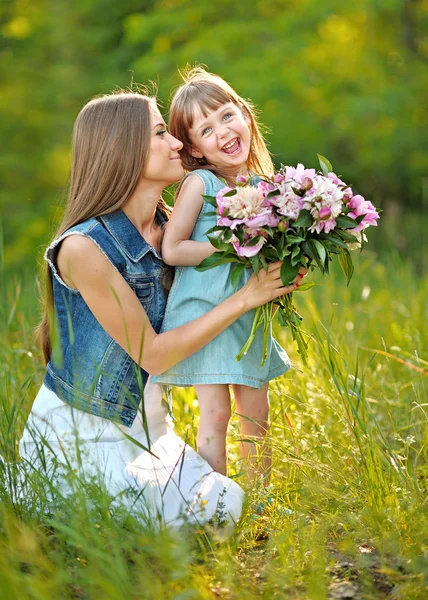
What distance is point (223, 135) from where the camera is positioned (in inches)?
121

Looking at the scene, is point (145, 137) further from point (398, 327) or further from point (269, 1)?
point (269, 1)

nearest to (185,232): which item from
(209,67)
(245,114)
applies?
(245,114)

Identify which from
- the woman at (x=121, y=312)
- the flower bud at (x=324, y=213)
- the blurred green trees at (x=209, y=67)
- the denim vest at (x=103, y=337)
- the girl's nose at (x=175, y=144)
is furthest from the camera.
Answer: the blurred green trees at (x=209, y=67)

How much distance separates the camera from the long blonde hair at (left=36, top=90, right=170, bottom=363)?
2.93 meters

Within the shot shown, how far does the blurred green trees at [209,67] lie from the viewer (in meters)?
9.41

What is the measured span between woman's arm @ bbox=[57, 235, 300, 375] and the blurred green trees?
6.59m

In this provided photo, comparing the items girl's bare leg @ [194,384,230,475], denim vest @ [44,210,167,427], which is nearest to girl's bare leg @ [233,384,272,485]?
girl's bare leg @ [194,384,230,475]

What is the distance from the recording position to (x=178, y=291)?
9.85 ft

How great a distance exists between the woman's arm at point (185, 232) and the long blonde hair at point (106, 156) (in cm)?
19

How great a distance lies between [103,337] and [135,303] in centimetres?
22

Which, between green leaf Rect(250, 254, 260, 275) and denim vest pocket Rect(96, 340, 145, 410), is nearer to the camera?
green leaf Rect(250, 254, 260, 275)

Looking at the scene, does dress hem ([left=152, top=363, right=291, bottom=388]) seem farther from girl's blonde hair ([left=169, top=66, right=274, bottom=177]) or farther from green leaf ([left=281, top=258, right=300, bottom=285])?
girl's blonde hair ([left=169, top=66, right=274, bottom=177])

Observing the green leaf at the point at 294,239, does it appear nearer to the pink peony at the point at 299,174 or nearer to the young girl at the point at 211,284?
the pink peony at the point at 299,174

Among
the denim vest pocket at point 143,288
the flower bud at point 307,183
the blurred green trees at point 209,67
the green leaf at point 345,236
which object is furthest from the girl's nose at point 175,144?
the blurred green trees at point 209,67
